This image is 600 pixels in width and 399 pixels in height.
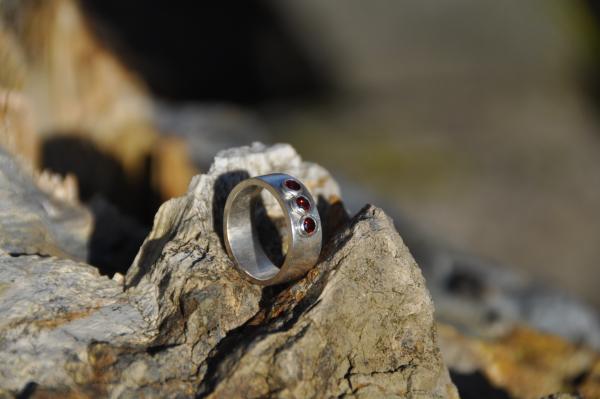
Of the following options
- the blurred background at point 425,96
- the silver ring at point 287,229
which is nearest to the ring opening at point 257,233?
the silver ring at point 287,229

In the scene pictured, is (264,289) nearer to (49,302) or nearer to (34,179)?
(49,302)

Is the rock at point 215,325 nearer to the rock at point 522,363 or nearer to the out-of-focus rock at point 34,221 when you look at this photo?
the out-of-focus rock at point 34,221

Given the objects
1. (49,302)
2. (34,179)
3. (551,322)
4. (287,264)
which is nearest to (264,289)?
(287,264)

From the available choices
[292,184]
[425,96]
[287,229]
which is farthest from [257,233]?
[425,96]

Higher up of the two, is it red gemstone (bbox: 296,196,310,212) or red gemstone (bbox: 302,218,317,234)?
red gemstone (bbox: 296,196,310,212)

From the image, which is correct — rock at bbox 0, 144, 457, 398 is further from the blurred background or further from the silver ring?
the blurred background

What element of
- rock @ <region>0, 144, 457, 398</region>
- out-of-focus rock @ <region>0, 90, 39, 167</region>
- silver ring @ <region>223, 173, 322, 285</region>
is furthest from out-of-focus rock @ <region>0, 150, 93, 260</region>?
silver ring @ <region>223, 173, 322, 285</region>

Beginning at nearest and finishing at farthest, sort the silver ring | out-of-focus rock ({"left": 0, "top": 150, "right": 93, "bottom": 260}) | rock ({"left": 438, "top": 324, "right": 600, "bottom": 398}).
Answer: the silver ring, out-of-focus rock ({"left": 0, "top": 150, "right": 93, "bottom": 260}), rock ({"left": 438, "top": 324, "right": 600, "bottom": 398})

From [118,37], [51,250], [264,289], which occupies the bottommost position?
[51,250]
